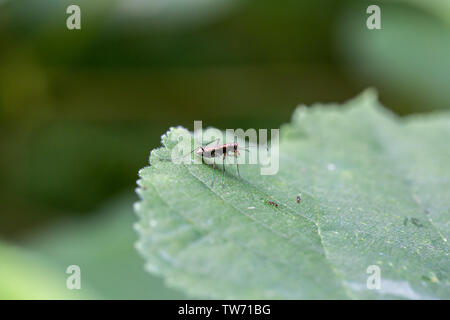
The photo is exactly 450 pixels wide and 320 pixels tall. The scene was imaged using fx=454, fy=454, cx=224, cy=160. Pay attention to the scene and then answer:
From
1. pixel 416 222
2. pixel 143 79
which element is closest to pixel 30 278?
pixel 416 222

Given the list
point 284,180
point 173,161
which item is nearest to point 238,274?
point 173,161

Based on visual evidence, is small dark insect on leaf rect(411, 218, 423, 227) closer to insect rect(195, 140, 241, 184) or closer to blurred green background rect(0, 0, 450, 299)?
insect rect(195, 140, 241, 184)

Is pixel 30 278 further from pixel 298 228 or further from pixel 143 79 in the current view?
pixel 143 79

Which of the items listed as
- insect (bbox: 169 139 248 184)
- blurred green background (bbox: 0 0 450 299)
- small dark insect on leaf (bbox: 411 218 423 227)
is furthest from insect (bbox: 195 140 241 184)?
blurred green background (bbox: 0 0 450 299)

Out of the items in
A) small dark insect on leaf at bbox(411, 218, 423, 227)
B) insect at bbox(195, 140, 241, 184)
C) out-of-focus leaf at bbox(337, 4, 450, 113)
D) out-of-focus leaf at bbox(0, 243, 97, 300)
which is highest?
out-of-focus leaf at bbox(337, 4, 450, 113)

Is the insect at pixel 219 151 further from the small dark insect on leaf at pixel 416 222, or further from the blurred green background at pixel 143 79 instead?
the blurred green background at pixel 143 79
